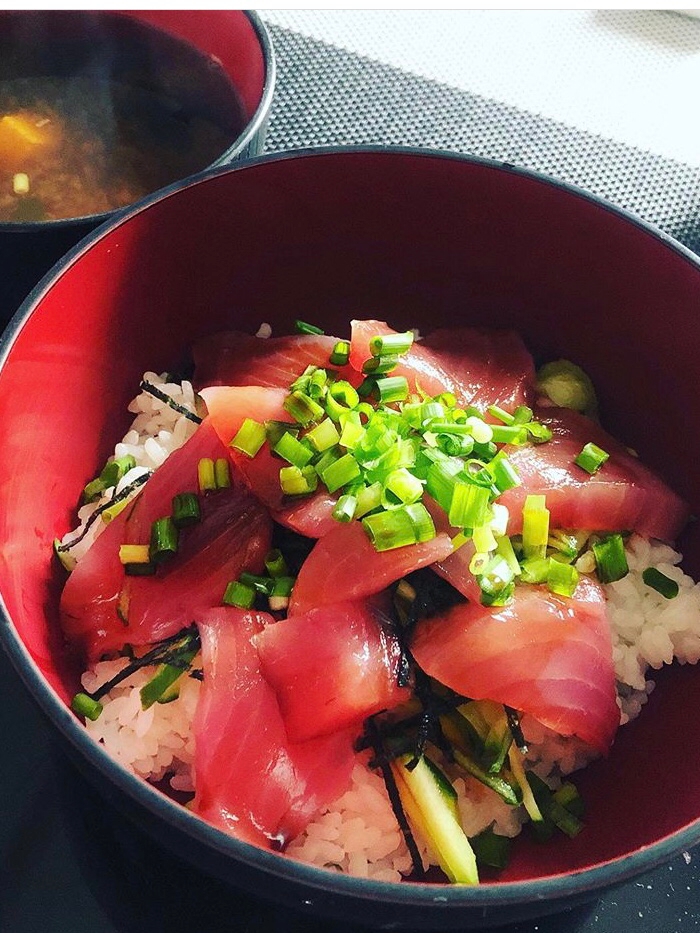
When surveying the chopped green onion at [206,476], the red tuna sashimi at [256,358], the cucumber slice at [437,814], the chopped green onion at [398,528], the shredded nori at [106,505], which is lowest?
the shredded nori at [106,505]

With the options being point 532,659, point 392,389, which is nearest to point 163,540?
point 392,389

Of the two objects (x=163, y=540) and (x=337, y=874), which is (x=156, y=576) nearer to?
(x=163, y=540)

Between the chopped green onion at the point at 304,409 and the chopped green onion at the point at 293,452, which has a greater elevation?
the chopped green onion at the point at 304,409

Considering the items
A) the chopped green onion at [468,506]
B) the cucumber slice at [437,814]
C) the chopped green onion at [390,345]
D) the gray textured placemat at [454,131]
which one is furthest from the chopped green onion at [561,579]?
the gray textured placemat at [454,131]

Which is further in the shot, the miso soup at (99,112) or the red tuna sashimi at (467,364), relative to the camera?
the miso soup at (99,112)

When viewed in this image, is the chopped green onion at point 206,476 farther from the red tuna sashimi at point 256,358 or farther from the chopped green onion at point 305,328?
the chopped green onion at point 305,328

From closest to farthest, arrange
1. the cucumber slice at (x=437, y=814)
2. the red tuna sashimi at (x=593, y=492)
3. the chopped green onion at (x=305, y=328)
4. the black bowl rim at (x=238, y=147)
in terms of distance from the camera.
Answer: the cucumber slice at (x=437, y=814), the red tuna sashimi at (x=593, y=492), the black bowl rim at (x=238, y=147), the chopped green onion at (x=305, y=328)
